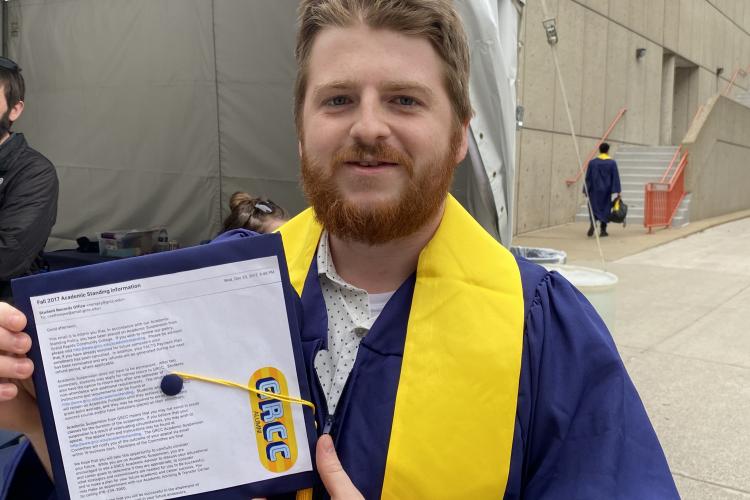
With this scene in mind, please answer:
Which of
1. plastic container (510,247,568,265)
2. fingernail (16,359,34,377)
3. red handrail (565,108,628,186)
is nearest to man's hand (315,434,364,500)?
fingernail (16,359,34,377)

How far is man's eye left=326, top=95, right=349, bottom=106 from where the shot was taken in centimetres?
131

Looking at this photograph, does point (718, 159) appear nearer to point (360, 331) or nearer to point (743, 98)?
point (743, 98)

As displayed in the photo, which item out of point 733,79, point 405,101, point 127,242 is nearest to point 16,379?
point 405,101

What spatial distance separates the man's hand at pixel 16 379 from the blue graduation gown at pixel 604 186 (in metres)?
12.1

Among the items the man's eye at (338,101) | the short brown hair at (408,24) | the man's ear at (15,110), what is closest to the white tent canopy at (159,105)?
the man's ear at (15,110)

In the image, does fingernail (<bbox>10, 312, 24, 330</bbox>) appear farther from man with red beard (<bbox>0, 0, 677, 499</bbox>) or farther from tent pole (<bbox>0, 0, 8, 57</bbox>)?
tent pole (<bbox>0, 0, 8, 57</bbox>)

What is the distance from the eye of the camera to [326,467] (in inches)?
46.3

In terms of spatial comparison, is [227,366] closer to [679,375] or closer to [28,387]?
[28,387]

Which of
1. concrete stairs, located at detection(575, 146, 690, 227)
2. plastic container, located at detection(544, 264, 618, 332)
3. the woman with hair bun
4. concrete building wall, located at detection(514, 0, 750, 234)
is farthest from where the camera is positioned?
concrete stairs, located at detection(575, 146, 690, 227)

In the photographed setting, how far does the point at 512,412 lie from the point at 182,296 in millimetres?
647

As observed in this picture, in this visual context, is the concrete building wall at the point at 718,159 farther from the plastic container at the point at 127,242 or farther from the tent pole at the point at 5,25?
the tent pole at the point at 5,25

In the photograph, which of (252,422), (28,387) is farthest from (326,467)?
(28,387)

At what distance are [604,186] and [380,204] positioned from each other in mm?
12030

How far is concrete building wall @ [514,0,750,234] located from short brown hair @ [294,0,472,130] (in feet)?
25.6
